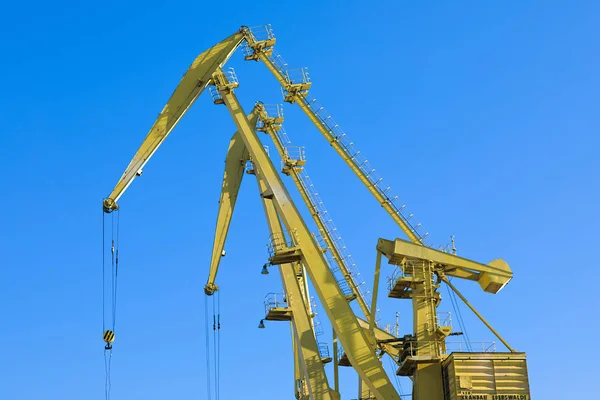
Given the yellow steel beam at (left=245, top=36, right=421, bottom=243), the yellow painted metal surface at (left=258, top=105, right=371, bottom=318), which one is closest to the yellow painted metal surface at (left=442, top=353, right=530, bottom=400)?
the yellow steel beam at (left=245, top=36, right=421, bottom=243)

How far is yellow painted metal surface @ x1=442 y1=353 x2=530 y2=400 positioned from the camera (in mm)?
40156

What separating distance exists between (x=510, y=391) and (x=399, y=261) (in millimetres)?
7486

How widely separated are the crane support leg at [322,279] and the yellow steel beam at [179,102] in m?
1.41

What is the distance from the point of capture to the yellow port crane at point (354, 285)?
134 ft

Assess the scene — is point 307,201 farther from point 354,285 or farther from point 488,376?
point 488,376

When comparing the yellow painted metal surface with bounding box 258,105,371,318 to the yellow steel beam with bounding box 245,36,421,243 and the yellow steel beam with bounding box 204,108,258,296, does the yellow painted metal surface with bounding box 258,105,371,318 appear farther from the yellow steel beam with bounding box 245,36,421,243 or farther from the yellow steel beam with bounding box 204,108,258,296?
the yellow steel beam with bounding box 245,36,421,243

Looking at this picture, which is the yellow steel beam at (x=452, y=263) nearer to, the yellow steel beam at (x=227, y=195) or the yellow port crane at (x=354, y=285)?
the yellow port crane at (x=354, y=285)

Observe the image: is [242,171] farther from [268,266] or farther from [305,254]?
[305,254]

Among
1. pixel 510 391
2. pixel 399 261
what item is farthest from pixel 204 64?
pixel 510 391

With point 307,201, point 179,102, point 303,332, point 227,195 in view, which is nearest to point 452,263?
point 303,332

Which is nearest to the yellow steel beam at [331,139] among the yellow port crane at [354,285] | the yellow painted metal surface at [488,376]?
the yellow port crane at [354,285]

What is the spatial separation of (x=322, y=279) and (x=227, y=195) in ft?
50.7

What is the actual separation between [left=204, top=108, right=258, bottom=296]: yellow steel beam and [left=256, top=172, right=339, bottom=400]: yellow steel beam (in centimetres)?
264

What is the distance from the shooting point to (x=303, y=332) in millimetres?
53219
